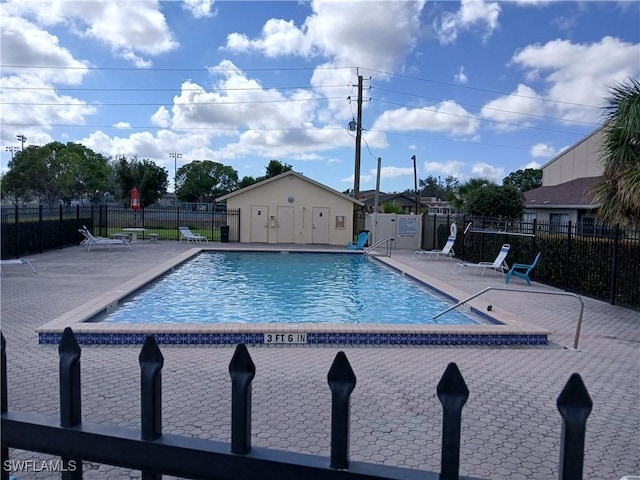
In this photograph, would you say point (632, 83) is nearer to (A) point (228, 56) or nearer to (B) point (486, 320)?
(B) point (486, 320)

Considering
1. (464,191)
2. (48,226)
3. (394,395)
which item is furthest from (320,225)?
(394,395)

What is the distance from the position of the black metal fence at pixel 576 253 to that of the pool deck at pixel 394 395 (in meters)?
2.02

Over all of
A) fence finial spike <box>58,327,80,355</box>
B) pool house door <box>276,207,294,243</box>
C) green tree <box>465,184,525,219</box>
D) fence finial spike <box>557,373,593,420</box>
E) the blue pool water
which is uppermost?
green tree <box>465,184,525,219</box>

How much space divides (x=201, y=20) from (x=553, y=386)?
8884 mm

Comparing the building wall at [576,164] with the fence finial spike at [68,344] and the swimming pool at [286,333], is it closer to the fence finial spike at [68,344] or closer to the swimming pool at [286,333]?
the swimming pool at [286,333]

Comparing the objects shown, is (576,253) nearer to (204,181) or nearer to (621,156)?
(621,156)

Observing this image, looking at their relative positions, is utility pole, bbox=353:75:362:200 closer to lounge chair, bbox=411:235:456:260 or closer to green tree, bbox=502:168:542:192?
lounge chair, bbox=411:235:456:260

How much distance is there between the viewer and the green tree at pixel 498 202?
24.6 metres

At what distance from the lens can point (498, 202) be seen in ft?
80.5

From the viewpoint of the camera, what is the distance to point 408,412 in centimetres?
457

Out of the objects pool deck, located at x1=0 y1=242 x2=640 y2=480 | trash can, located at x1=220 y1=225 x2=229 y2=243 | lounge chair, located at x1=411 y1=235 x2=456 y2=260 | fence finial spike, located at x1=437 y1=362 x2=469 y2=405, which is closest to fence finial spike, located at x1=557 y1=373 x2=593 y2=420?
fence finial spike, located at x1=437 y1=362 x2=469 y2=405

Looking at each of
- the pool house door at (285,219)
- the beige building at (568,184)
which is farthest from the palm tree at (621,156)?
the pool house door at (285,219)

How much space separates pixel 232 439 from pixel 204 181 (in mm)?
81989

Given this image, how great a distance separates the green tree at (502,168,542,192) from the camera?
66.1m
